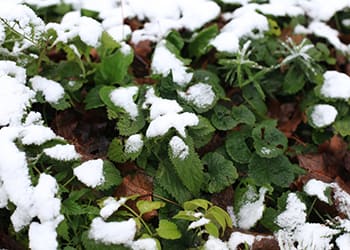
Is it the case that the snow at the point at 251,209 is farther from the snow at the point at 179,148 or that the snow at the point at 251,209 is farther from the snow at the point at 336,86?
the snow at the point at 336,86

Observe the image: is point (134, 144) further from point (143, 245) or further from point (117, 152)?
point (143, 245)

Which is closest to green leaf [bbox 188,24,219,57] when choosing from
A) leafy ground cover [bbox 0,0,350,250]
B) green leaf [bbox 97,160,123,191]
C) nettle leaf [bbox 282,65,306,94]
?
leafy ground cover [bbox 0,0,350,250]

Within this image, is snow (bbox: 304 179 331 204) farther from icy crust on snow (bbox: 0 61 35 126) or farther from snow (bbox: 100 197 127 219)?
icy crust on snow (bbox: 0 61 35 126)

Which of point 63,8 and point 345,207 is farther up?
point 63,8

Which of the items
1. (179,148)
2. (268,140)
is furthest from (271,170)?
(179,148)

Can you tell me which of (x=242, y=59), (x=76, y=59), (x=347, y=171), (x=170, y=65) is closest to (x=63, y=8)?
(x=76, y=59)

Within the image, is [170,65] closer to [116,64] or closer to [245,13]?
[116,64]
